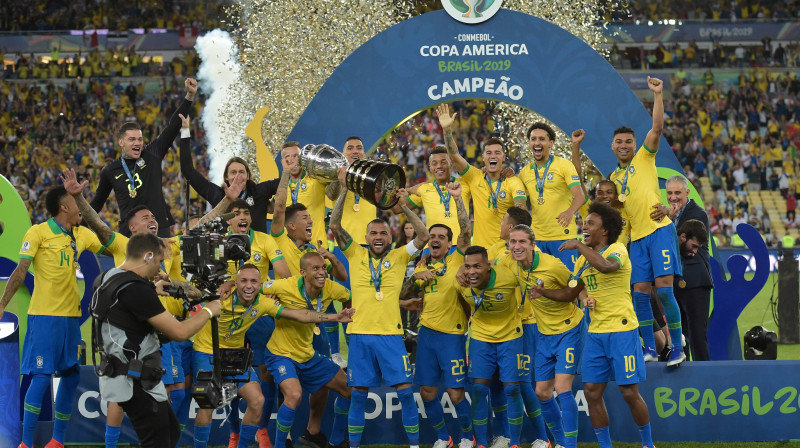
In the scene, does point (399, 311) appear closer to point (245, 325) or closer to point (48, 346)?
point (245, 325)

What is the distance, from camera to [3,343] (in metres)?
9.34

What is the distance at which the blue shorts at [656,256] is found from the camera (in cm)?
939

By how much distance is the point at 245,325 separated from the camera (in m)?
8.76

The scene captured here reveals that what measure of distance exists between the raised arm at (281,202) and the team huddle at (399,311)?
0.02 m

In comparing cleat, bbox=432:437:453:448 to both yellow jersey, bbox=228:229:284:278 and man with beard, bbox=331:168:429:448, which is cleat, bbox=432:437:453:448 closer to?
man with beard, bbox=331:168:429:448

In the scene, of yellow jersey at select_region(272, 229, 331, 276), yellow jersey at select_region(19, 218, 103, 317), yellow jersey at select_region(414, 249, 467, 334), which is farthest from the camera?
yellow jersey at select_region(272, 229, 331, 276)

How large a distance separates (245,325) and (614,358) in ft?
10.2

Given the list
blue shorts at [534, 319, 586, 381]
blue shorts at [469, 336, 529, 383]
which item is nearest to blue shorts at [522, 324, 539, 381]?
blue shorts at [469, 336, 529, 383]

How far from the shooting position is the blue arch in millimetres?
11484

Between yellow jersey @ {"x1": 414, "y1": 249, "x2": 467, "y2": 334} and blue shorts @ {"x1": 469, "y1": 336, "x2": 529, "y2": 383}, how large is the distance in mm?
279

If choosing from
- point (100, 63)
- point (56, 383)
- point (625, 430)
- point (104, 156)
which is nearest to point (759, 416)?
point (625, 430)

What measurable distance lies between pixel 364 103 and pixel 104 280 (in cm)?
575

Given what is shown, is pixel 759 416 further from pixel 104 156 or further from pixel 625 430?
pixel 104 156

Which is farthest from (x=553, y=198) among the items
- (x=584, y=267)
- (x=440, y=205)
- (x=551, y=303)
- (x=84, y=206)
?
(x=84, y=206)
